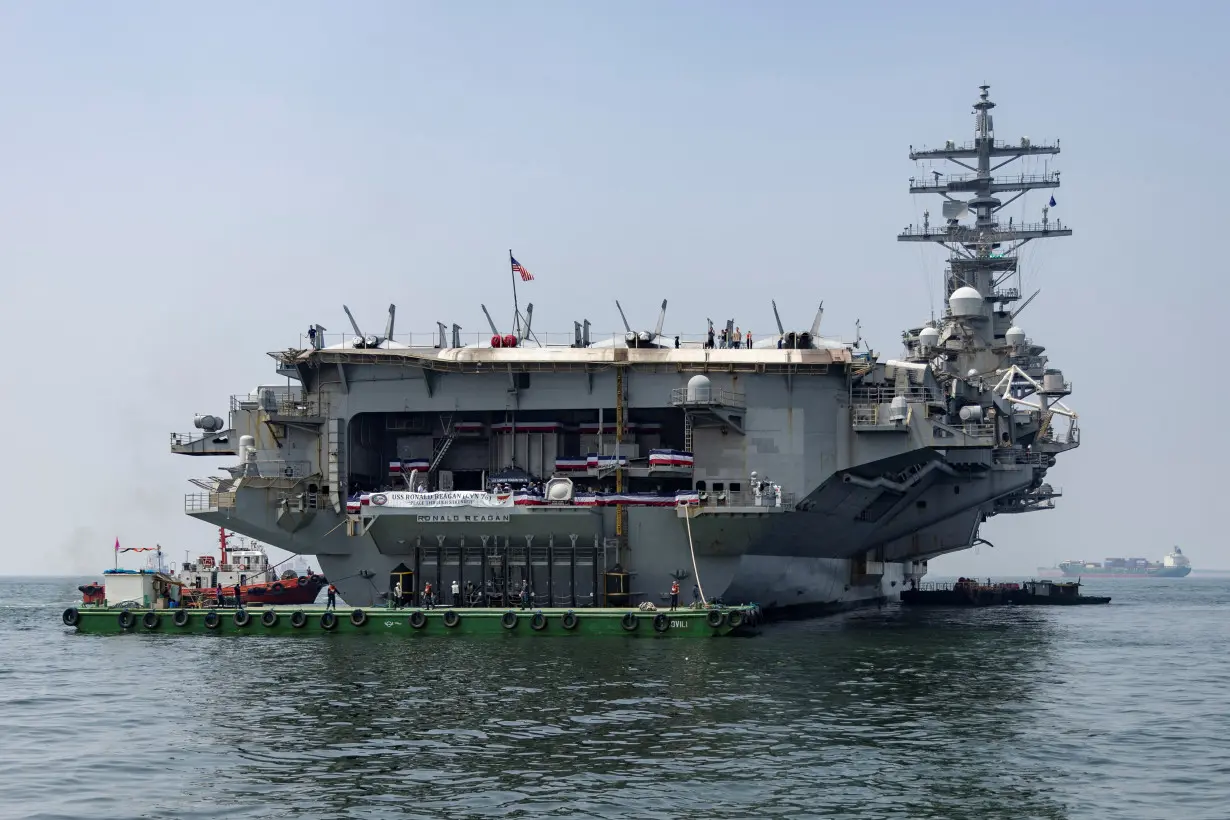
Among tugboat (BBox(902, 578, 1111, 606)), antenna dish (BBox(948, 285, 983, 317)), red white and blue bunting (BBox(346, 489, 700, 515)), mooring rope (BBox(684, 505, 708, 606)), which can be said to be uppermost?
antenna dish (BBox(948, 285, 983, 317))

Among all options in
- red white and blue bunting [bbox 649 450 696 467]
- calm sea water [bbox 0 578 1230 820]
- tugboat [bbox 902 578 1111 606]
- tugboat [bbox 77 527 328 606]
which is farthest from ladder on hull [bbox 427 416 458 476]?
tugboat [bbox 902 578 1111 606]

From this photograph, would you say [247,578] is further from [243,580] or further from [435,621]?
[435,621]

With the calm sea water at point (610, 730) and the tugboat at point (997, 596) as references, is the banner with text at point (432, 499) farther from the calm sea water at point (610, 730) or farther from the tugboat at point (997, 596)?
the tugboat at point (997, 596)

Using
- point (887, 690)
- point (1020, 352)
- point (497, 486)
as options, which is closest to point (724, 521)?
point (497, 486)

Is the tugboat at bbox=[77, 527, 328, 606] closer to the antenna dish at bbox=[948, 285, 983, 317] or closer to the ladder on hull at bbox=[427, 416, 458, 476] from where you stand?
the ladder on hull at bbox=[427, 416, 458, 476]

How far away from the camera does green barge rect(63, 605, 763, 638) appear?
4025 cm

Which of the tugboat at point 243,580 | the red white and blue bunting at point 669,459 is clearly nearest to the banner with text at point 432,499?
the red white and blue bunting at point 669,459

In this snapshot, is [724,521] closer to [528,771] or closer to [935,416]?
[935,416]

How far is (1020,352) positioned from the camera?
217 ft

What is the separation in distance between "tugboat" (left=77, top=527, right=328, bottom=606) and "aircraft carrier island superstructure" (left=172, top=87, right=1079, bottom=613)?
40.2 ft

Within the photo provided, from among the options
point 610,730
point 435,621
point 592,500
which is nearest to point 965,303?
point 592,500

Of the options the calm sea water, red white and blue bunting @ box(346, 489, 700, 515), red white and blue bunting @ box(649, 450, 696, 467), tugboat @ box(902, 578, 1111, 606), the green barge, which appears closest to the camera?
the calm sea water

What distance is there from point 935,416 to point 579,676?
65.9 feet

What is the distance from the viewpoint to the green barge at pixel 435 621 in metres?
40.2
